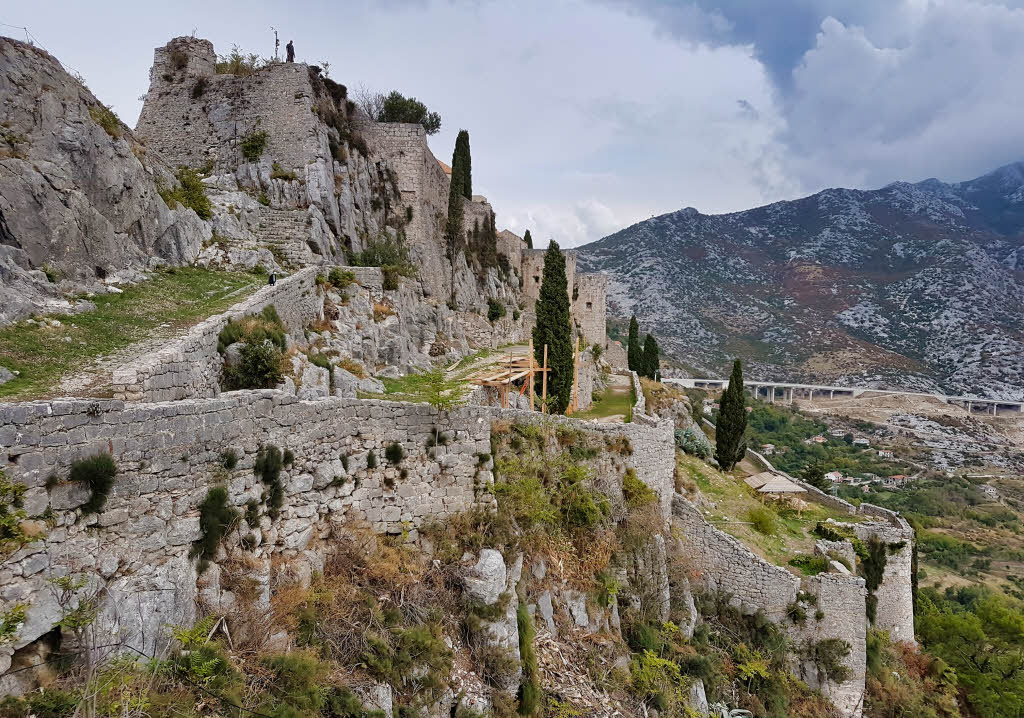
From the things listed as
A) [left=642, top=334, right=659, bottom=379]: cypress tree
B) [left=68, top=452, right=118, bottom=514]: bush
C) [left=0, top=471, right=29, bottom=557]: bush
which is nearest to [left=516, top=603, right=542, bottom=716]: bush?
[left=68, top=452, right=118, bottom=514]: bush

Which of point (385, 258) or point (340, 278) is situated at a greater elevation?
point (385, 258)

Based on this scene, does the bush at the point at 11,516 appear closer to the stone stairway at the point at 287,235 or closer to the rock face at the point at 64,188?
the rock face at the point at 64,188

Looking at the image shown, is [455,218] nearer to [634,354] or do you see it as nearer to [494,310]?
[494,310]

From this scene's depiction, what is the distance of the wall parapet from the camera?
6.41 m

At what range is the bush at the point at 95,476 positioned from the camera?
459 centimetres

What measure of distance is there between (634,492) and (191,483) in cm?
1013

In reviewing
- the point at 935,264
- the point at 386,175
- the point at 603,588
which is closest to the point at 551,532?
the point at 603,588

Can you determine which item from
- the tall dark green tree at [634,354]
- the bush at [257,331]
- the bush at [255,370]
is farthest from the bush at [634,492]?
the tall dark green tree at [634,354]

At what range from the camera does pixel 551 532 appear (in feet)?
32.9

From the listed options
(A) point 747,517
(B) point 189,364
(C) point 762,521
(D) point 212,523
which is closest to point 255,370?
(B) point 189,364

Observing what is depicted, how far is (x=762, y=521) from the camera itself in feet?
54.1

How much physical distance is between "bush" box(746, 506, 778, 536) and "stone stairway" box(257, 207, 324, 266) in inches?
684

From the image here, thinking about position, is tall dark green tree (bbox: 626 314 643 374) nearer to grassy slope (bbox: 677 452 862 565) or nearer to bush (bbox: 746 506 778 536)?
grassy slope (bbox: 677 452 862 565)

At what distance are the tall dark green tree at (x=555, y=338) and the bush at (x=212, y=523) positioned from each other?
48.5 ft
